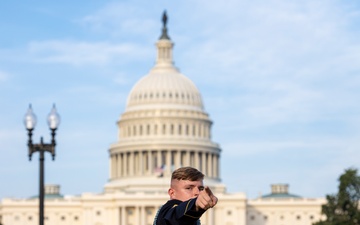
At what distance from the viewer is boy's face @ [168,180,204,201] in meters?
11.5

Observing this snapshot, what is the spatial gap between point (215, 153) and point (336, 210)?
256 ft

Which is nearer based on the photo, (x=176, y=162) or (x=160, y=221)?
(x=160, y=221)

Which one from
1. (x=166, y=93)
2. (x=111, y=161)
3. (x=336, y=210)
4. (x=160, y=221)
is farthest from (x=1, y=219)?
(x=160, y=221)

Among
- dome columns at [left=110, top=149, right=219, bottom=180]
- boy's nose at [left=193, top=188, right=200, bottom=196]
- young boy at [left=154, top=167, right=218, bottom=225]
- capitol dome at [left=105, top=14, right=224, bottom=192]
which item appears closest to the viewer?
young boy at [left=154, top=167, right=218, bottom=225]

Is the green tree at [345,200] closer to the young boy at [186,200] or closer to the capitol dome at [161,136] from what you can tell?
the capitol dome at [161,136]

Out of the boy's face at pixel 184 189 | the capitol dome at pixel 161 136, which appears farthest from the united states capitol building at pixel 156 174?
the boy's face at pixel 184 189

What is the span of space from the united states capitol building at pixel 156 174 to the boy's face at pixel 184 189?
6431 inches

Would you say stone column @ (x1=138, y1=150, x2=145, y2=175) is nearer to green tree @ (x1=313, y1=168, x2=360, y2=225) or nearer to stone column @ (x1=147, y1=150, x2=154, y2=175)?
stone column @ (x1=147, y1=150, x2=154, y2=175)

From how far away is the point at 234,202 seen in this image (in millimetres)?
179125

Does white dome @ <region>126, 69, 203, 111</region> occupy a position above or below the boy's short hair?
above

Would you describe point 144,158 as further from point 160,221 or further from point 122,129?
point 160,221

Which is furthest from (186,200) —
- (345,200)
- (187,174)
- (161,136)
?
(161,136)

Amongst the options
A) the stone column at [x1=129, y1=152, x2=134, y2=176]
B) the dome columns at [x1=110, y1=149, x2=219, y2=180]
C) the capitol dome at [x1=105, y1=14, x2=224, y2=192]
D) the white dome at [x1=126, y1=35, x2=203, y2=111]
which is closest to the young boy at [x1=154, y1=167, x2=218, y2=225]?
the capitol dome at [x1=105, y1=14, x2=224, y2=192]

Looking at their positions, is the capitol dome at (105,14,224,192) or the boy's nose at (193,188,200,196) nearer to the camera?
the boy's nose at (193,188,200,196)
